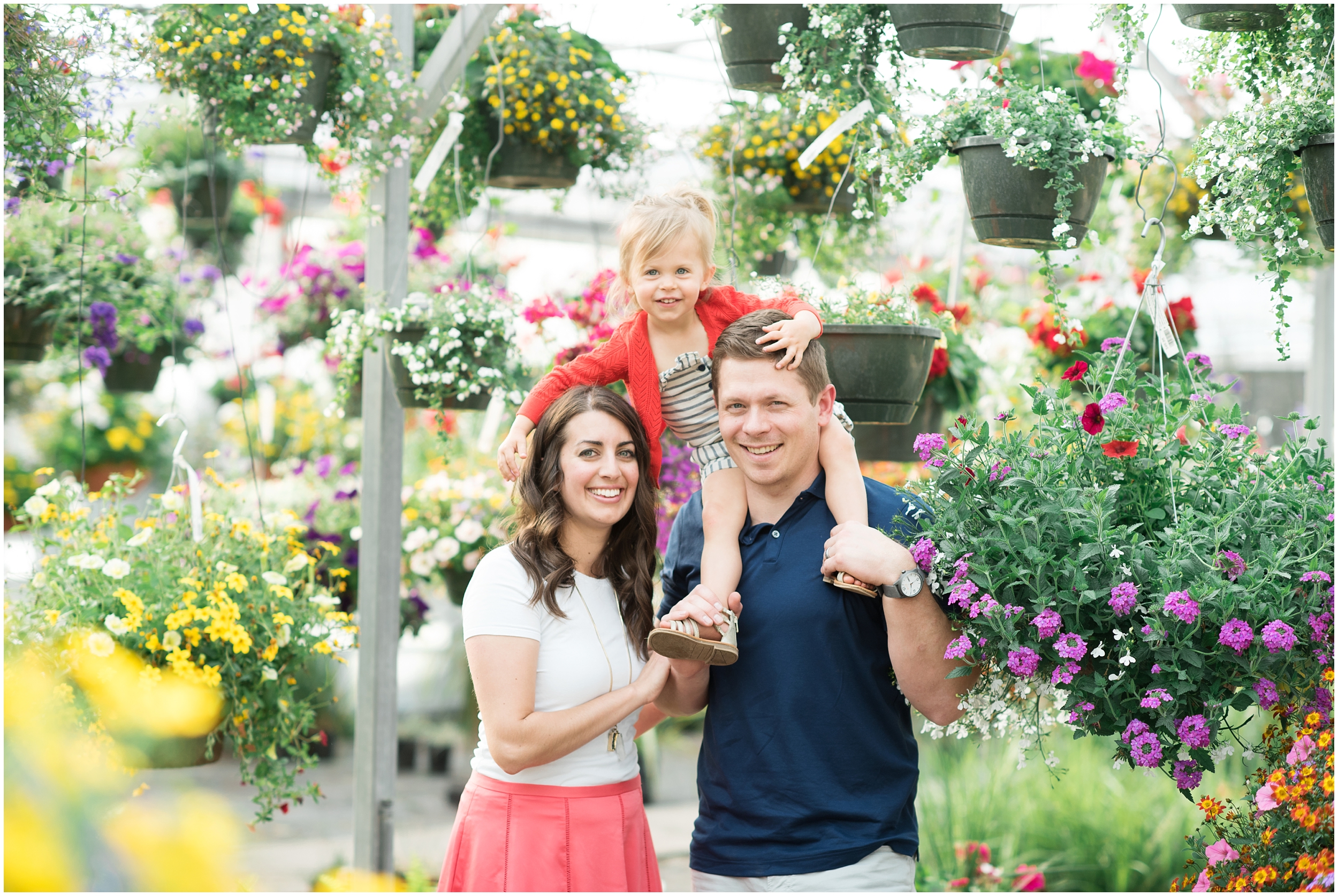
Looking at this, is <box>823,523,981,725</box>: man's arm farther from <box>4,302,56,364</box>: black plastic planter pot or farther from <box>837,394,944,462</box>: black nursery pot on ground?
<box>4,302,56,364</box>: black plastic planter pot

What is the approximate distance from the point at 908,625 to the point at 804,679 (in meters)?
0.19

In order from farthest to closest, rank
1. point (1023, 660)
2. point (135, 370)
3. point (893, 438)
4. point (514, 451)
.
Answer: point (135, 370) → point (893, 438) → point (514, 451) → point (1023, 660)

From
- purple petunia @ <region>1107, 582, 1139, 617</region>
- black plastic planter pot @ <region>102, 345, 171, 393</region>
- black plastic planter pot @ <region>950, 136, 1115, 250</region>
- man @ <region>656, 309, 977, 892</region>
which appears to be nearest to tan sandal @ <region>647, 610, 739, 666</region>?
man @ <region>656, 309, 977, 892</region>

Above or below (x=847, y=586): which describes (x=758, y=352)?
above

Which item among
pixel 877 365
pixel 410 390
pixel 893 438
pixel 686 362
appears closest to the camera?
pixel 686 362

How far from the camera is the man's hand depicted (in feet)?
5.39

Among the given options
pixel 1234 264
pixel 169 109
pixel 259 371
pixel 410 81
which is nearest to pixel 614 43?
pixel 410 81

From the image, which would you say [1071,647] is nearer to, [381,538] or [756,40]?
[756,40]

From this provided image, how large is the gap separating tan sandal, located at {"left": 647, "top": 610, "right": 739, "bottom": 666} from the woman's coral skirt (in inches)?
10.0

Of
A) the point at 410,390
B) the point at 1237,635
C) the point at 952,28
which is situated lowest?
the point at 1237,635

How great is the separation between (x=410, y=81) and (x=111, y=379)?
153cm

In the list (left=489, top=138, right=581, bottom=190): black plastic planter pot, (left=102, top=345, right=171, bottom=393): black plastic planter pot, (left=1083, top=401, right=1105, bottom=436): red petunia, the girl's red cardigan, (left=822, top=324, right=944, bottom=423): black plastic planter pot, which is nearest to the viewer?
(left=1083, top=401, right=1105, bottom=436): red petunia

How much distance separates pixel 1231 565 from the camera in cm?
147

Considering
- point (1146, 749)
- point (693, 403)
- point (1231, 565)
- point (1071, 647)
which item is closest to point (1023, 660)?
point (1071, 647)
